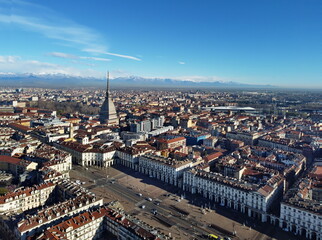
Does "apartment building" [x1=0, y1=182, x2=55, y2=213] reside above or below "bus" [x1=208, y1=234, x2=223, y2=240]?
above

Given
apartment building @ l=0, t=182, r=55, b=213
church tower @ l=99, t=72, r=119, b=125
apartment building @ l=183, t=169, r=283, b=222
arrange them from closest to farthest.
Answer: apartment building @ l=0, t=182, r=55, b=213, apartment building @ l=183, t=169, r=283, b=222, church tower @ l=99, t=72, r=119, b=125

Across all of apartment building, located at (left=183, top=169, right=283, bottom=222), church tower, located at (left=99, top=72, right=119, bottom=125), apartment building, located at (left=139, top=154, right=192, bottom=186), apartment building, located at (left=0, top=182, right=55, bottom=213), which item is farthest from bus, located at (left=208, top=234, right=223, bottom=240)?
church tower, located at (left=99, top=72, right=119, bottom=125)

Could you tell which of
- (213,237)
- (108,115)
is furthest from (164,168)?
(108,115)

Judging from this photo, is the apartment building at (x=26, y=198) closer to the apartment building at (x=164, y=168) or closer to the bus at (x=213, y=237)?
the apartment building at (x=164, y=168)

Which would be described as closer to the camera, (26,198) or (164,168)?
(26,198)

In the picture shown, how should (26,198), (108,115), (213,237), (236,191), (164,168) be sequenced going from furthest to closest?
1. (108,115)
2. (164,168)
3. (236,191)
4. (26,198)
5. (213,237)

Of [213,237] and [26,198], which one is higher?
[26,198]

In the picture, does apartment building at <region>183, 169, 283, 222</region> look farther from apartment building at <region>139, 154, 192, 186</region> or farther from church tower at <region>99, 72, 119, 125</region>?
church tower at <region>99, 72, 119, 125</region>

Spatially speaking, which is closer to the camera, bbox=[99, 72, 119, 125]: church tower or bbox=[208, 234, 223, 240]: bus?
bbox=[208, 234, 223, 240]: bus

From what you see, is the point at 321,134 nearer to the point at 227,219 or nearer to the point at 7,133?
the point at 227,219

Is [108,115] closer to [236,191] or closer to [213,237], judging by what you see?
[236,191]

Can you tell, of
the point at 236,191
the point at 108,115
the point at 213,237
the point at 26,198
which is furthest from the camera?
the point at 108,115

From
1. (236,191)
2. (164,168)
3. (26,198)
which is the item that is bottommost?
(26,198)
